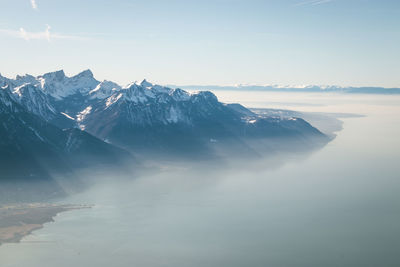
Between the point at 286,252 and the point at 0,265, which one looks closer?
the point at 0,265

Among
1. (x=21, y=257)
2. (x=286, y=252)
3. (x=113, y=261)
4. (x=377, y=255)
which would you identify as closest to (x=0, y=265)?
(x=21, y=257)

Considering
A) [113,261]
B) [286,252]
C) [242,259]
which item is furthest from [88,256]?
[286,252]

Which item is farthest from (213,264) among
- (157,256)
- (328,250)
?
(328,250)

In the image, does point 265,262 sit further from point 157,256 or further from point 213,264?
point 157,256

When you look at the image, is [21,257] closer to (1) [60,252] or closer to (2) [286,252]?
(1) [60,252]

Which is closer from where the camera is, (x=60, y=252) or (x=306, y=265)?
(x=306, y=265)

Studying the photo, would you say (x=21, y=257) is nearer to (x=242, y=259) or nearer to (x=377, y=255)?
(x=242, y=259)

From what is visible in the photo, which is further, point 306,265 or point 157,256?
point 157,256
